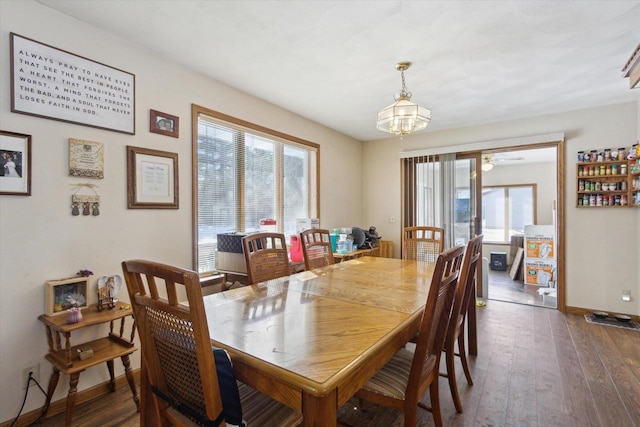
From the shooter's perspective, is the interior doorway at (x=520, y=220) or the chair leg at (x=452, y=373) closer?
the chair leg at (x=452, y=373)

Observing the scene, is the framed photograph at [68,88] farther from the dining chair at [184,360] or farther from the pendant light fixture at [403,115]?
the pendant light fixture at [403,115]

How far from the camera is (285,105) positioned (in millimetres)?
3467

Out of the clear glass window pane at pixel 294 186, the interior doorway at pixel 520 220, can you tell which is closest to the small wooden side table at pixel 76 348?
the clear glass window pane at pixel 294 186

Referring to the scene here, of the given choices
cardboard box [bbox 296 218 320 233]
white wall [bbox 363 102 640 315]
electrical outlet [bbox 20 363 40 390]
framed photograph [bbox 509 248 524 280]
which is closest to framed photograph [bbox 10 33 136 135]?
electrical outlet [bbox 20 363 40 390]

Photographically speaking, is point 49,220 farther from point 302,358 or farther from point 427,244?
point 427,244

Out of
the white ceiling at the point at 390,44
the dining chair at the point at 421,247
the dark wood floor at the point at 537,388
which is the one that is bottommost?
the dark wood floor at the point at 537,388

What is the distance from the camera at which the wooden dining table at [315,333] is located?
2.93ft

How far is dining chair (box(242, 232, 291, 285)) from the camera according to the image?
2082 mm

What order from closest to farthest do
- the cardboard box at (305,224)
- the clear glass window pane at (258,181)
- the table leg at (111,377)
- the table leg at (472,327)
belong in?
the table leg at (111,377) → the table leg at (472,327) → the clear glass window pane at (258,181) → the cardboard box at (305,224)

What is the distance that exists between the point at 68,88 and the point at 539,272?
21.1ft

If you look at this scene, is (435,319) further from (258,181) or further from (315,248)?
(258,181)

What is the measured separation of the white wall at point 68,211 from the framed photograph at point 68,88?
0.04 metres

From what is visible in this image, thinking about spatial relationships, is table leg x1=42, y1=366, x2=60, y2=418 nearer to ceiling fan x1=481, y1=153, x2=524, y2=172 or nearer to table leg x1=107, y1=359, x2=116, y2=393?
table leg x1=107, y1=359, x2=116, y2=393

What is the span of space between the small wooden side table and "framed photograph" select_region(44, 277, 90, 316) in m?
0.05
